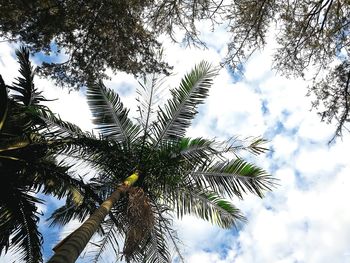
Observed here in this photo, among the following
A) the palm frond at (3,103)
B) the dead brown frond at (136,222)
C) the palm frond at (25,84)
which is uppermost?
the palm frond at (25,84)

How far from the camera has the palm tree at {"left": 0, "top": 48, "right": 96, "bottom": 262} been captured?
668 centimetres

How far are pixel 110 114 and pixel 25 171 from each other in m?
2.30

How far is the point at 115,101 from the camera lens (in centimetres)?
884

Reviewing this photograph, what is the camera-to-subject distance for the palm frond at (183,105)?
27.5 feet

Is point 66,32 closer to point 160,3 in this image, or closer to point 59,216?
point 160,3

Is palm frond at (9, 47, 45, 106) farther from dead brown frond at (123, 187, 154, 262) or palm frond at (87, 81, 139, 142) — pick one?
dead brown frond at (123, 187, 154, 262)

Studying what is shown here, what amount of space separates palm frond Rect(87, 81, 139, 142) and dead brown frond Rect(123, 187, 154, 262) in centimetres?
232

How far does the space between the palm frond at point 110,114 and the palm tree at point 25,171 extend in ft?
3.96

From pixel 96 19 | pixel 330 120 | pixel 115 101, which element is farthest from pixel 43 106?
pixel 330 120

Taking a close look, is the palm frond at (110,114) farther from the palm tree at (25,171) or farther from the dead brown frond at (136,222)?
the dead brown frond at (136,222)

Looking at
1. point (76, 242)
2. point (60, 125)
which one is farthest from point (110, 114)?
point (76, 242)

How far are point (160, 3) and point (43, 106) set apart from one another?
3.19m

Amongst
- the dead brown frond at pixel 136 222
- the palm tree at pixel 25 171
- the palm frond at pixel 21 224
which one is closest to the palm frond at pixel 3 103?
the palm tree at pixel 25 171

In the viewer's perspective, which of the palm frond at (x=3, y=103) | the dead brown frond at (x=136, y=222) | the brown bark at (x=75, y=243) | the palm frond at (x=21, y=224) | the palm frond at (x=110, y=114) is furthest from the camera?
the palm frond at (x=110, y=114)
